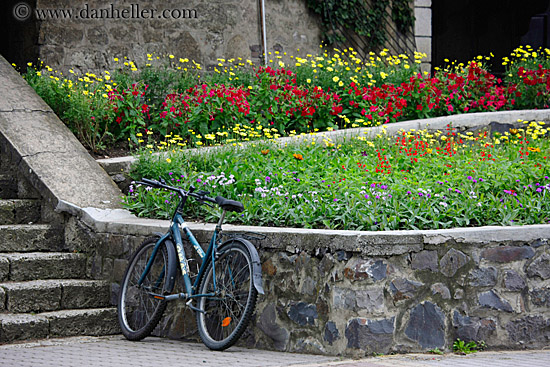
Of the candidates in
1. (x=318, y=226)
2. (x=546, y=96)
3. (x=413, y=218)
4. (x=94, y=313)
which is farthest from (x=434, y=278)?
(x=546, y=96)

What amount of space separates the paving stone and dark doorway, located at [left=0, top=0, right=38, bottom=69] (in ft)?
15.5

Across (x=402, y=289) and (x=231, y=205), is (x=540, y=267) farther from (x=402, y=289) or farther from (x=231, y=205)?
(x=231, y=205)

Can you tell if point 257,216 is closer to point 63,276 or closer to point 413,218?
point 413,218

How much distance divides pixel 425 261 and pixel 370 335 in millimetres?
588

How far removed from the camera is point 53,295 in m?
5.48

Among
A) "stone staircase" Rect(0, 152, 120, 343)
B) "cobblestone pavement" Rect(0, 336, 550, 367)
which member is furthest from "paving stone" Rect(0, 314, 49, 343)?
"cobblestone pavement" Rect(0, 336, 550, 367)

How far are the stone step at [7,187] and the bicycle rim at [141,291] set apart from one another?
1.74 metres

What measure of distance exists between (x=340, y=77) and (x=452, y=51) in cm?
633

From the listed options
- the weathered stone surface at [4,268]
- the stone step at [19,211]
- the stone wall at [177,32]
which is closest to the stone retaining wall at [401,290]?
the weathered stone surface at [4,268]

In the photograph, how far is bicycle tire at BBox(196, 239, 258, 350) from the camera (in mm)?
4770

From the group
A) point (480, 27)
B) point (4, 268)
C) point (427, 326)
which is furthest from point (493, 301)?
point (480, 27)

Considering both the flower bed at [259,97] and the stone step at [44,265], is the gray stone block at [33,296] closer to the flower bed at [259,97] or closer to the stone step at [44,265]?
the stone step at [44,265]

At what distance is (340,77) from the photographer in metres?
8.95

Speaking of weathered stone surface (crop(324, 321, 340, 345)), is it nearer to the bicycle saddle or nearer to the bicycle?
the bicycle
